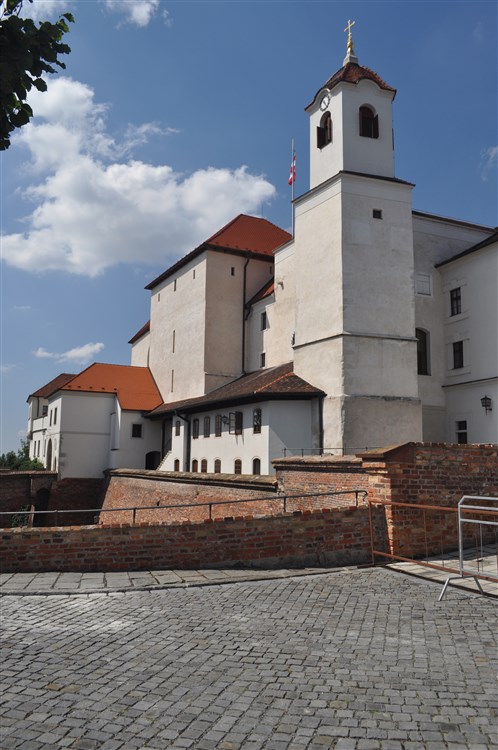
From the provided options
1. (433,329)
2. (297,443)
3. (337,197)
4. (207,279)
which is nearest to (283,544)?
(297,443)

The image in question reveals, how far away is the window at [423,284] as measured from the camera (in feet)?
94.7

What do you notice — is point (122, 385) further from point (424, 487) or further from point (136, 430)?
point (424, 487)

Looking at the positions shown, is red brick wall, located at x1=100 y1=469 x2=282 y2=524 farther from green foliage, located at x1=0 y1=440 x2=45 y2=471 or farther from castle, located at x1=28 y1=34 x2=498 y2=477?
green foliage, located at x1=0 y1=440 x2=45 y2=471

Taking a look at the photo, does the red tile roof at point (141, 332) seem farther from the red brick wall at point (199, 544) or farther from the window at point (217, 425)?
the red brick wall at point (199, 544)

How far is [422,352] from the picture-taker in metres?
28.8

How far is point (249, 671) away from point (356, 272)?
21.3m

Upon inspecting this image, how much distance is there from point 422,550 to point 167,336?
33.6 metres

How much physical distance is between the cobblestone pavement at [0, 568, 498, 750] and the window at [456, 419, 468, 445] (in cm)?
1999

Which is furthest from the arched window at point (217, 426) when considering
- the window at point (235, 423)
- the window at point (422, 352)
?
the window at point (422, 352)

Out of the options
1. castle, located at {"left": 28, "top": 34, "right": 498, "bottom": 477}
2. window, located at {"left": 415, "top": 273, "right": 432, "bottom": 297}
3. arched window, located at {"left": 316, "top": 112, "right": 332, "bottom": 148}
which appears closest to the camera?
castle, located at {"left": 28, "top": 34, "right": 498, "bottom": 477}

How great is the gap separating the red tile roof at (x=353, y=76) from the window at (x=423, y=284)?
8420mm

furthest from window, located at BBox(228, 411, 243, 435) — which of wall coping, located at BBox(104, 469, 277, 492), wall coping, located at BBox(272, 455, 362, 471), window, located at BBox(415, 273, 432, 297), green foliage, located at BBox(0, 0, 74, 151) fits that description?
green foliage, located at BBox(0, 0, 74, 151)

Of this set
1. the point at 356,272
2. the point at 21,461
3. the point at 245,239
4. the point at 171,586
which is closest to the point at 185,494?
the point at 356,272

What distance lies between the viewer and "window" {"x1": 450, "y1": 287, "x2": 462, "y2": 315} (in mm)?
28275
